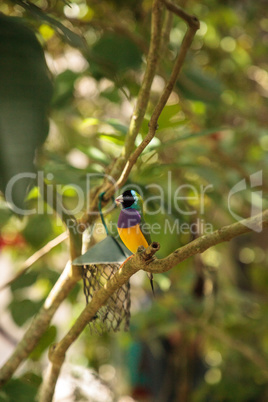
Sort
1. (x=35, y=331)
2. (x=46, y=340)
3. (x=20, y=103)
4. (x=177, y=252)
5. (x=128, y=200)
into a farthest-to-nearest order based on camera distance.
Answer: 1. (x=46, y=340)
2. (x=35, y=331)
3. (x=128, y=200)
4. (x=177, y=252)
5. (x=20, y=103)

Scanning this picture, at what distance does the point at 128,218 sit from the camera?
443 millimetres

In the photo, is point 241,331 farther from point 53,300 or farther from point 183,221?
point 53,300

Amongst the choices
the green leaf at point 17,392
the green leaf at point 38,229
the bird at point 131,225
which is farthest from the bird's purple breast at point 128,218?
the green leaf at point 38,229

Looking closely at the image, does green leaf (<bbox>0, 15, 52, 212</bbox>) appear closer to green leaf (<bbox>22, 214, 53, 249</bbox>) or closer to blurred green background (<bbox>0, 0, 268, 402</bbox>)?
blurred green background (<bbox>0, 0, 268, 402</bbox>)

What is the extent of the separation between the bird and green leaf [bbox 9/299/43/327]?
0.58 metres

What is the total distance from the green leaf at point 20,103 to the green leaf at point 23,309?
0.77m

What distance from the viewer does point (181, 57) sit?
1.52ft

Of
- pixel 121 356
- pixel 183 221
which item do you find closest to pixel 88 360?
pixel 121 356

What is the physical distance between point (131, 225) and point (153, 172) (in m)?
0.25

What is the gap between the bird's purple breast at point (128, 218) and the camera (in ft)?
1.45

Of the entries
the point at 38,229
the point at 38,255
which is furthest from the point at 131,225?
the point at 38,229

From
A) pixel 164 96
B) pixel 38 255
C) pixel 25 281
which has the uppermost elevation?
pixel 164 96

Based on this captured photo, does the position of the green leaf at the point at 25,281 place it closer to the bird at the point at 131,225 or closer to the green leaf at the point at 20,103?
the bird at the point at 131,225

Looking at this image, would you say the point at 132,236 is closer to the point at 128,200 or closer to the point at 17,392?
the point at 128,200
